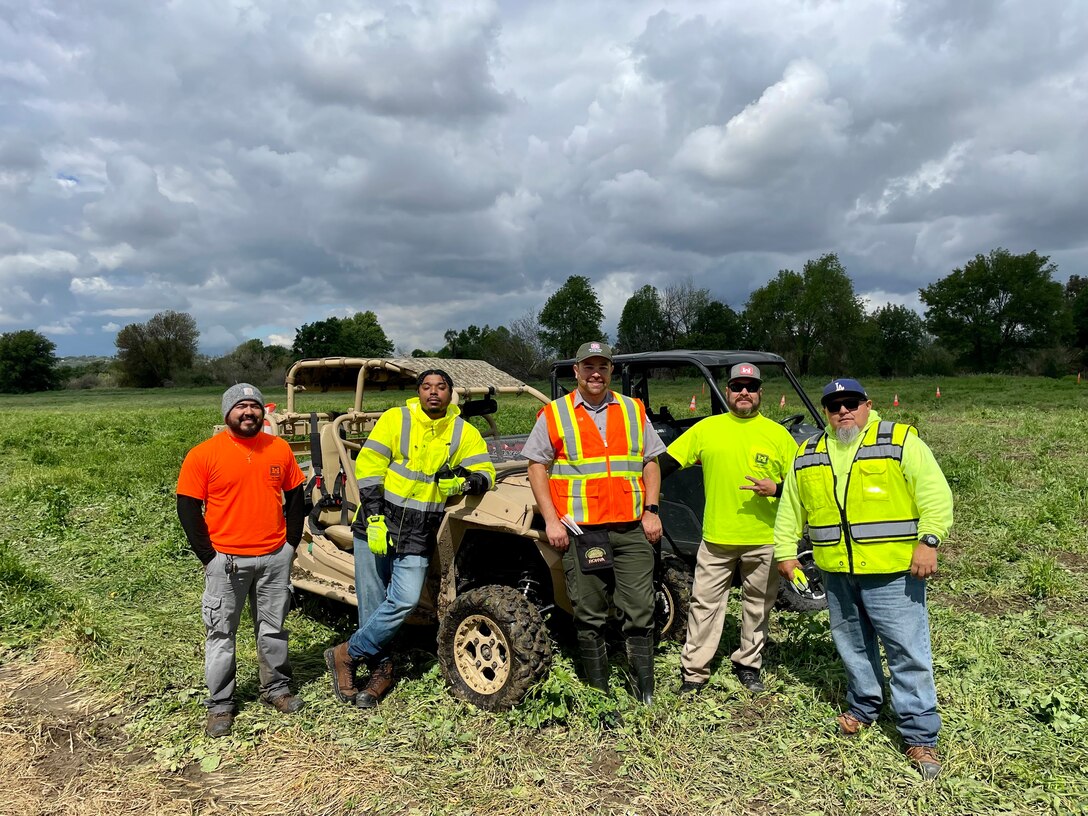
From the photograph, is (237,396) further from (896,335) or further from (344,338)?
(344,338)

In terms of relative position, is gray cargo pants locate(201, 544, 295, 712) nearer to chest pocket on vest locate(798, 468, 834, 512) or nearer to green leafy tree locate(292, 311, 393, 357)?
chest pocket on vest locate(798, 468, 834, 512)

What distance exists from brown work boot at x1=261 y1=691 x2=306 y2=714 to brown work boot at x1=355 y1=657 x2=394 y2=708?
1.15 feet

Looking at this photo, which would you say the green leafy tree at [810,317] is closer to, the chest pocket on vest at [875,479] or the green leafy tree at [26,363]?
the chest pocket on vest at [875,479]

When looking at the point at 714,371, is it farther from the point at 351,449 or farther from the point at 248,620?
the point at 248,620

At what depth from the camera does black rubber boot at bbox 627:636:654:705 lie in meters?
4.15

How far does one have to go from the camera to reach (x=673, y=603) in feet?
16.6

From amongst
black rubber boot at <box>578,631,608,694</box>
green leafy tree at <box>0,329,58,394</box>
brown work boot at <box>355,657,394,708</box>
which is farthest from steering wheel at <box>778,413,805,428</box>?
green leafy tree at <box>0,329,58,394</box>

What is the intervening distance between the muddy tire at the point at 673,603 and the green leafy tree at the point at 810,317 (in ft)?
236

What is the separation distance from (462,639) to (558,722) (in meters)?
0.78

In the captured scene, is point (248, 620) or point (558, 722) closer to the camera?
point (558, 722)

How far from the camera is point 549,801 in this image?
3400 mm

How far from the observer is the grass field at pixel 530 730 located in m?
3.44

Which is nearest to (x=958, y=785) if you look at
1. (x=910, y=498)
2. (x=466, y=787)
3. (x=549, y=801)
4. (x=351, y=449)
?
(x=910, y=498)

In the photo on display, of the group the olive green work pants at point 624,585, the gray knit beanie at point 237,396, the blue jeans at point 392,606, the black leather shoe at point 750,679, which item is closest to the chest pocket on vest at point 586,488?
the olive green work pants at point 624,585
